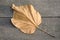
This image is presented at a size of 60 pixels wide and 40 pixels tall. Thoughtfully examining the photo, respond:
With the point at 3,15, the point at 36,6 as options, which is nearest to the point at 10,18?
the point at 3,15

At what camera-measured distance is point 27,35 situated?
94cm

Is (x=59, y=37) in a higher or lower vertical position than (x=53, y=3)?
lower

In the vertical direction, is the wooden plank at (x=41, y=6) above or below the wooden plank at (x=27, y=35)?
above

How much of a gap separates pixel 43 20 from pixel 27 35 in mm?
108

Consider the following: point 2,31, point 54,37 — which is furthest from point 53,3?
point 2,31

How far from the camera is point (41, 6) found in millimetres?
997

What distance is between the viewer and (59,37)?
94 cm

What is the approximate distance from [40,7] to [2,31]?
217 millimetres

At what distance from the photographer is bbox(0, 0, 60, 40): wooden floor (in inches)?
37.0

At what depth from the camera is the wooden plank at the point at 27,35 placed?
938mm

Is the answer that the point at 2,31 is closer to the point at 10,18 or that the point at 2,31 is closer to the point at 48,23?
the point at 10,18

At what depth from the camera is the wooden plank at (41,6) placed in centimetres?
98

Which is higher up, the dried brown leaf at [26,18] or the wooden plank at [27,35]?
the dried brown leaf at [26,18]

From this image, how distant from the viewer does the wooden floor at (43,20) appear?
940 mm
